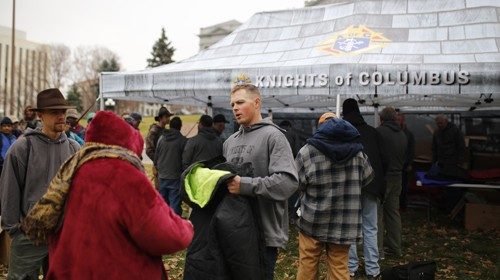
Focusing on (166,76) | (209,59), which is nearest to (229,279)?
(166,76)

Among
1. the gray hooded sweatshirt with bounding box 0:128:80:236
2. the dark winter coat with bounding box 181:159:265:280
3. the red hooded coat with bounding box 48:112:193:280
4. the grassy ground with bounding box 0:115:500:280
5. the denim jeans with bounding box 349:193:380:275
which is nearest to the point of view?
Result: the red hooded coat with bounding box 48:112:193:280

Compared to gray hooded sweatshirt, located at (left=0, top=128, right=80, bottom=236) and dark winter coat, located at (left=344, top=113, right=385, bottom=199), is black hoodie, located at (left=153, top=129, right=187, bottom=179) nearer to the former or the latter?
dark winter coat, located at (left=344, top=113, right=385, bottom=199)

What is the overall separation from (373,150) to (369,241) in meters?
1.11

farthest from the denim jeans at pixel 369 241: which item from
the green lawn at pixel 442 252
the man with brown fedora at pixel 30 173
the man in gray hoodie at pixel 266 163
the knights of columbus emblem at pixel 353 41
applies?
the man with brown fedora at pixel 30 173

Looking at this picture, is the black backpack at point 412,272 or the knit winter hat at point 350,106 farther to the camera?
the knit winter hat at point 350,106

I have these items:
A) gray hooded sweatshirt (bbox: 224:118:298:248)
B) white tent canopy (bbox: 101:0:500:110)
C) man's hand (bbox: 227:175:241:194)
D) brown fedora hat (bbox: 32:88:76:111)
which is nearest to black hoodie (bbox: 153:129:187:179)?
white tent canopy (bbox: 101:0:500:110)

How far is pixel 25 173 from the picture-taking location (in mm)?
3363

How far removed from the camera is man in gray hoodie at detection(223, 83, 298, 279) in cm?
279

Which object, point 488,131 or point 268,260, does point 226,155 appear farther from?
point 488,131

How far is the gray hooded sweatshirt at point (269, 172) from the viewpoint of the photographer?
2.75m

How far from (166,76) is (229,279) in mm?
6005

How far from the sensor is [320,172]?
153 inches

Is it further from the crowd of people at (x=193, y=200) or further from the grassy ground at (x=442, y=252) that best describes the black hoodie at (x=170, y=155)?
the crowd of people at (x=193, y=200)

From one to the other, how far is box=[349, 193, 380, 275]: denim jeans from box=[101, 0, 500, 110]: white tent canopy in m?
1.97
